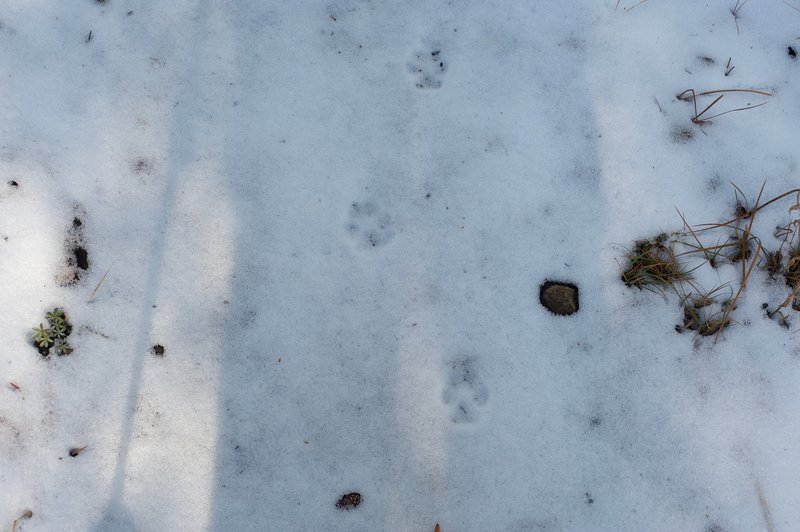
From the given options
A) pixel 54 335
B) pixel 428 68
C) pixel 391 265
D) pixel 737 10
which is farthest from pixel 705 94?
pixel 54 335

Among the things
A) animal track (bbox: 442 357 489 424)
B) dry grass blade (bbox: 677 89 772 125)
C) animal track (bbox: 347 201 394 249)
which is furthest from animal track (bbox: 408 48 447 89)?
animal track (bbox: 442 357 489 424)

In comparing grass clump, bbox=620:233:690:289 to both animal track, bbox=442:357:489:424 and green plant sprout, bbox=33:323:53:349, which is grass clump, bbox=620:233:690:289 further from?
green plant sprout, bbox=33:323:53:349

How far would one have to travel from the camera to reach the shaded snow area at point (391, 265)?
77.3 inches

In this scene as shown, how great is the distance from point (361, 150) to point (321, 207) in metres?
0.31

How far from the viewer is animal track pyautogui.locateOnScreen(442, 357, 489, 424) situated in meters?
2.00

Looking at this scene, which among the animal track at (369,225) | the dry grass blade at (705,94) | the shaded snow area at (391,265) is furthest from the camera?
the dry grass blade at (705,94)

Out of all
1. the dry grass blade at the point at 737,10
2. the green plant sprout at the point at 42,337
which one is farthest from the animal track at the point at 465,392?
the dry grass blade at the point at 737,10

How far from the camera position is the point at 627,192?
216cm

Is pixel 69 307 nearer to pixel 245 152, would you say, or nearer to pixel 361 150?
pixel 245 152

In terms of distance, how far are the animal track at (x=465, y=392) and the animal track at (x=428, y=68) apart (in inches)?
48.1

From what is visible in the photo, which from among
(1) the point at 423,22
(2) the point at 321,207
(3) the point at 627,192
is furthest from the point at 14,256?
(3) the point at 627,192

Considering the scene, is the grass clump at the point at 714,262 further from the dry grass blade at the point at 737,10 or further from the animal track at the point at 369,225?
the animal track at the point at 369,225

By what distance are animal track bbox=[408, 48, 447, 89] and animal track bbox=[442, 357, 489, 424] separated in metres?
1.22

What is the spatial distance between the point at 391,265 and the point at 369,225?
0.20m
